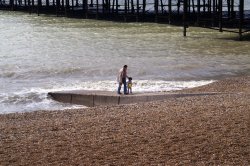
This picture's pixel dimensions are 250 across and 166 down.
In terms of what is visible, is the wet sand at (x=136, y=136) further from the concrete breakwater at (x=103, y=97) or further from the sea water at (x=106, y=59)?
the sea water at (x=106, y=59)

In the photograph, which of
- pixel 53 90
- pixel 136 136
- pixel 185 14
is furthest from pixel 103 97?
pixel 185 14

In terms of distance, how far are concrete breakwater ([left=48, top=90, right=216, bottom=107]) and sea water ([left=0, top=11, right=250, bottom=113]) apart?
292 mm

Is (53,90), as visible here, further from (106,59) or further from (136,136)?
(106,59)

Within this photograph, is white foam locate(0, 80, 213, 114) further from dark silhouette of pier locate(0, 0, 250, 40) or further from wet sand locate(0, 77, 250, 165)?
dark silhouette of pier locate(0, 0, 250, 40)

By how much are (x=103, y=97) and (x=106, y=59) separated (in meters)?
11.8

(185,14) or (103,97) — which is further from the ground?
(185,14)

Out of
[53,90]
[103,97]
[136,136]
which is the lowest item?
[53,90]

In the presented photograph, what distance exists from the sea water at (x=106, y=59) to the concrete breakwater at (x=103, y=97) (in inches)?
11.5

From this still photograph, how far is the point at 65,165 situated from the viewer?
27.3ft

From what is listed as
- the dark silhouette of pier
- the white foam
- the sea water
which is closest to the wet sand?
the white foam

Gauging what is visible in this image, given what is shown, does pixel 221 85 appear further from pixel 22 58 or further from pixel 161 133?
pixel 22 58

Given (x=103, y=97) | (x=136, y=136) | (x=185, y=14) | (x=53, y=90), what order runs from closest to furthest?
(x=136, y=136) < (x=103, y=97) < (x=53, y=90) < (x=185, y=14)

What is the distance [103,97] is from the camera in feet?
49.3

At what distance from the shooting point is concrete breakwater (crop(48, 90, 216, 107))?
14516 millimetres
